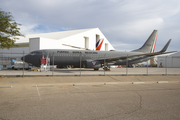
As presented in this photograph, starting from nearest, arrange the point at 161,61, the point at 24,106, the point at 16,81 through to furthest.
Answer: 1. the point at 24,106
2. the point at 16,81
3. the point at 161,61

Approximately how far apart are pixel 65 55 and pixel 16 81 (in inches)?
472

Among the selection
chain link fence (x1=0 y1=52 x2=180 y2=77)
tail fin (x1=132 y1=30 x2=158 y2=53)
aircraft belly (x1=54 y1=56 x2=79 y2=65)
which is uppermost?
tail fin (x1=132 y1=30 x2=158 y2=53)

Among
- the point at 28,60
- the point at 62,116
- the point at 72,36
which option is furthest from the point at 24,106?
the point at 72,36

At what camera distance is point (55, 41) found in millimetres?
36906

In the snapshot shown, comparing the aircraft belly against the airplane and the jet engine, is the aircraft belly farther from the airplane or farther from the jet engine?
the jet engine

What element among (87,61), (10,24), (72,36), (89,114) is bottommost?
(89,114)

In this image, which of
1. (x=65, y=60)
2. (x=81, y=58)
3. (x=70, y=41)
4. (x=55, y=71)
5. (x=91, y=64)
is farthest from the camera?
(x=70, y=41)

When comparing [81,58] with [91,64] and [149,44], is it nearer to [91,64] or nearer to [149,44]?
[91,64]

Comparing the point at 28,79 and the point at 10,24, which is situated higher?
the point at 10,24

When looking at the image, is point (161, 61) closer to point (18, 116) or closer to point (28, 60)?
point (28, 60)

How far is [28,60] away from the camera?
22.8 metres

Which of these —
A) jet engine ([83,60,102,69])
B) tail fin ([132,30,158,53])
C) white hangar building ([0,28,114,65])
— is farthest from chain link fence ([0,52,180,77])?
tail fin ([132,30,158,53])

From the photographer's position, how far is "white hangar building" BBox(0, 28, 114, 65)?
33.1 meters

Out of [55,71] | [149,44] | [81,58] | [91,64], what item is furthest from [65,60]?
[149,44]
